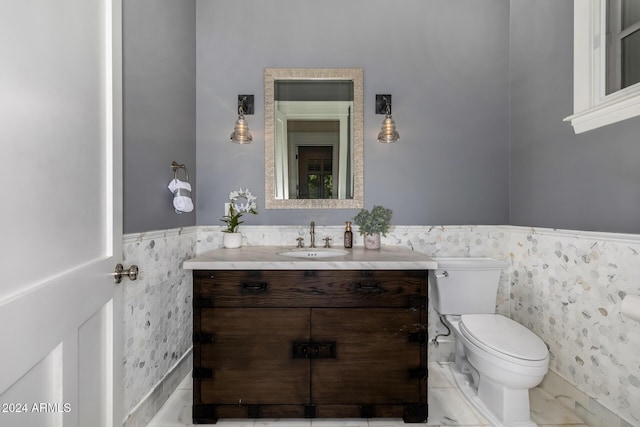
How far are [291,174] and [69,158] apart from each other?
1.41m

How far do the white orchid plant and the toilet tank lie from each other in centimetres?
127

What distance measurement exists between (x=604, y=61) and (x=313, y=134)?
5.16ft

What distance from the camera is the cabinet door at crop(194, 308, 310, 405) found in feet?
4.99

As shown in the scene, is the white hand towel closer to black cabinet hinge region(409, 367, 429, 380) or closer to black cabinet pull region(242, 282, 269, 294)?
black cabinet pull region(242, 282, 269, 294)

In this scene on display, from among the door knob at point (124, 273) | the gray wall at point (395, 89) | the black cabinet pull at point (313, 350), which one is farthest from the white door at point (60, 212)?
the gray wall at point (395, 89)

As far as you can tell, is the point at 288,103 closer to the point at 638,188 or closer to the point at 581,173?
the point at 581,173

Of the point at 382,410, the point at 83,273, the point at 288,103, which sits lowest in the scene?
the point at 382,410

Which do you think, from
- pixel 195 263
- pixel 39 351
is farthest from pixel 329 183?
pixel 39 351

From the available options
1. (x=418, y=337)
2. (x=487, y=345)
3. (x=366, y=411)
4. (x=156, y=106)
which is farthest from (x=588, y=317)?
(x=156, y=106)

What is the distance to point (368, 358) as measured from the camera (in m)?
1.52

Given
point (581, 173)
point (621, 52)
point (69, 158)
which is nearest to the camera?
point (69, 158)

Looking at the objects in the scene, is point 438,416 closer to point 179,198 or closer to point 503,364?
point 503,364

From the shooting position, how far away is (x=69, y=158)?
778 mm

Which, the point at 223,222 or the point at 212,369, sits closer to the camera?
the point at 212,369
